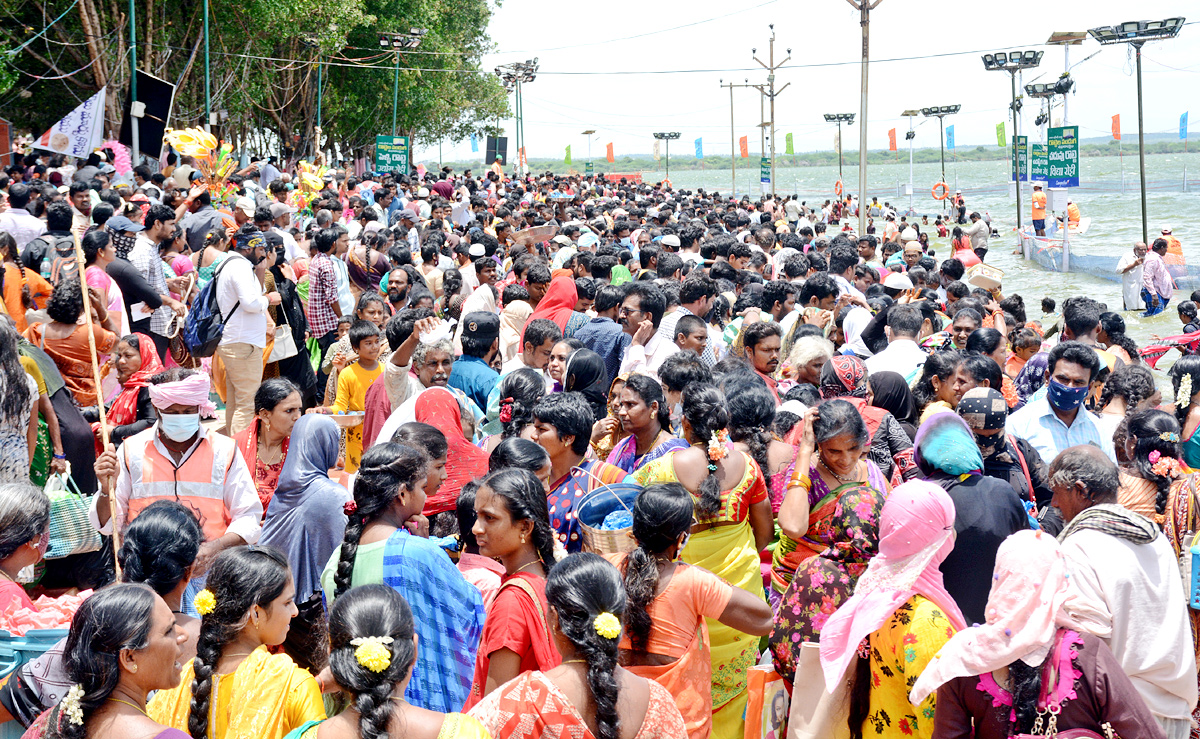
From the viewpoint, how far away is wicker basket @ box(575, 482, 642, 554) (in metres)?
3.30

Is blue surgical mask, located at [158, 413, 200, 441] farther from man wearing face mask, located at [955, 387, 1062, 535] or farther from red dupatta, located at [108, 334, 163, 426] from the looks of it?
man wearing face mask, located at [955, 387, 1062, 535]

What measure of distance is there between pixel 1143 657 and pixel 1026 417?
2619 millimetres

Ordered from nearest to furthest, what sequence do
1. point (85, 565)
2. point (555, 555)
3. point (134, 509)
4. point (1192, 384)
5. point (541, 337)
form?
1. point (555, 555)
2. point (134, 509)
3. point (85, 565)
4. point (1192, 384)
5. point (541, 337)

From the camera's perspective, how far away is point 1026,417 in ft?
17.2

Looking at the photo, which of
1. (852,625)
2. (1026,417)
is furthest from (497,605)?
(1026,417)

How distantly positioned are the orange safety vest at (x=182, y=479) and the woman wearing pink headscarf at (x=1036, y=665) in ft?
9.08

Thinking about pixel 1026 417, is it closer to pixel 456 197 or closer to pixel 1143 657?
pixel 1143 657

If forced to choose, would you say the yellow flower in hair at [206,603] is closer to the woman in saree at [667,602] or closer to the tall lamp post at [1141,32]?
the woman in saree at [667,602]

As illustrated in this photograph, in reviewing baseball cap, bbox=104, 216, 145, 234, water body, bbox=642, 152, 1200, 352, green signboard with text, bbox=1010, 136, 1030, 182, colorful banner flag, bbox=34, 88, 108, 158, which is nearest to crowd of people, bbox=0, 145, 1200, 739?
baseball cap, bbox=104, 216, 145, 234

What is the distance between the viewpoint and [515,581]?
276cm

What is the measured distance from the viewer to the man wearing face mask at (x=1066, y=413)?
16.7ft

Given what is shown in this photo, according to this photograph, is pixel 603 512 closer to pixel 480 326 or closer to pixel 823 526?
pixel 823 526

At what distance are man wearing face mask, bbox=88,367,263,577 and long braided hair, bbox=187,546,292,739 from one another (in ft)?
4.38

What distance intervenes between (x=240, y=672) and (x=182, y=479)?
159 cm
